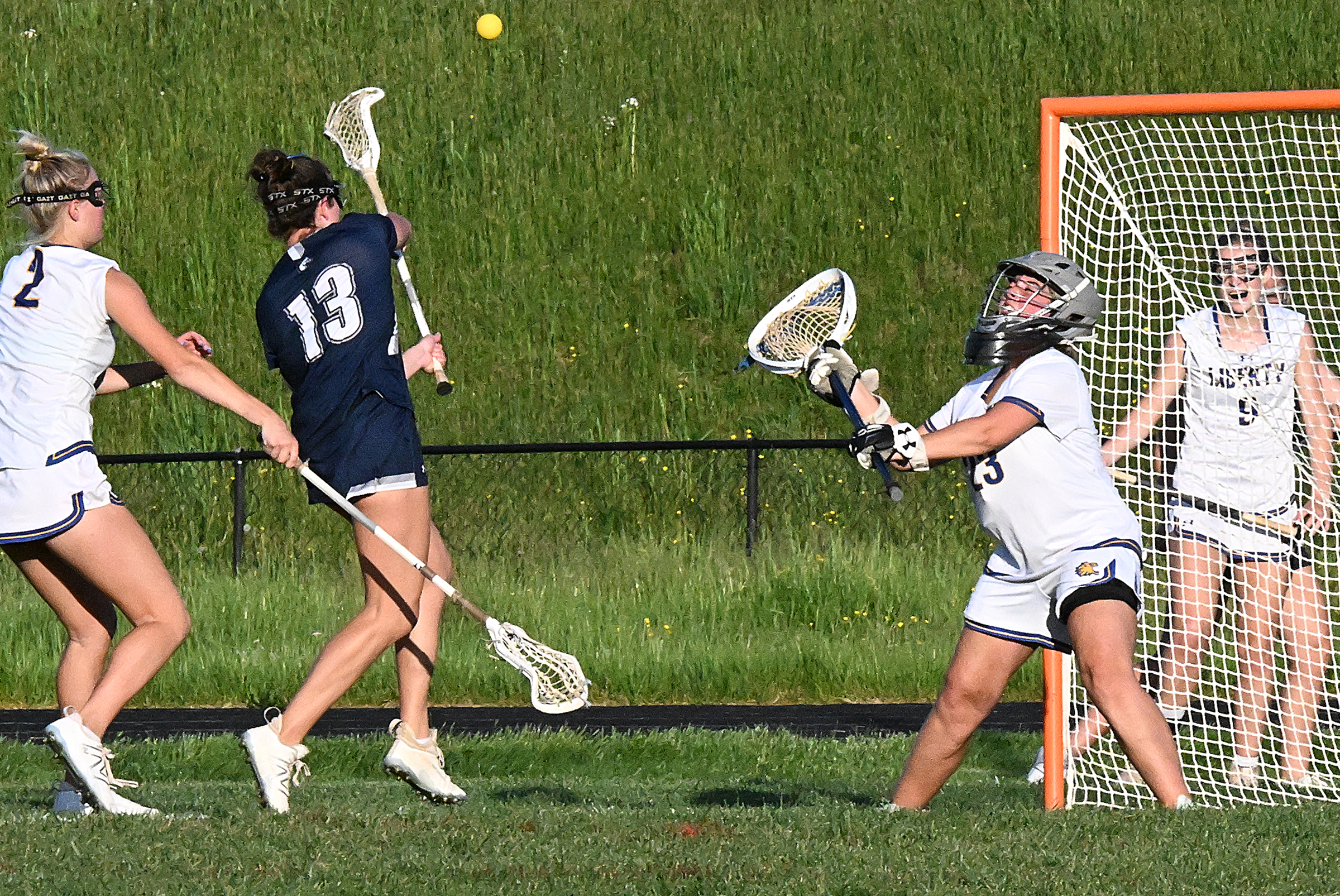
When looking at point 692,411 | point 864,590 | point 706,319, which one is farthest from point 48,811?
point 706,319

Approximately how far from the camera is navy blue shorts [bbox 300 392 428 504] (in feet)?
21.2

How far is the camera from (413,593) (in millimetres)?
6535

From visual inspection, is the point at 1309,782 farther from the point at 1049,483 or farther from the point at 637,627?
the point at 637,627

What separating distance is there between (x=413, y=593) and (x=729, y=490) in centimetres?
757

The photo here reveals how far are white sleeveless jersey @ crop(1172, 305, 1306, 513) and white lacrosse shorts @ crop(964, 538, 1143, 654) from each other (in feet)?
6.25

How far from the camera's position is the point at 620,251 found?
2030cm

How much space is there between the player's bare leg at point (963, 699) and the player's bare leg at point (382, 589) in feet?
5.53

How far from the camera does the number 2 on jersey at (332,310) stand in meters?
6.46

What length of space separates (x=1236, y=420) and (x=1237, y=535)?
44 centimetres

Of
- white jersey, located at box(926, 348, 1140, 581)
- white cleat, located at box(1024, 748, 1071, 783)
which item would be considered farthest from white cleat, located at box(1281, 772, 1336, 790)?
white jersey, located at box(926, 348, 1140, 581)

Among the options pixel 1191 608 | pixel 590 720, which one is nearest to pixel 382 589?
pixel 1191 608

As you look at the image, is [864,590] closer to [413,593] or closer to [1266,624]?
[1266,624]

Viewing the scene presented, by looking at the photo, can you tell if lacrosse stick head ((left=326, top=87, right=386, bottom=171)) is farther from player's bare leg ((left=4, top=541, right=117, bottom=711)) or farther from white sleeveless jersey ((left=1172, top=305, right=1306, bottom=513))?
white sleeveless jersey ((left=1172, top=305, right=1306, bottom=513))

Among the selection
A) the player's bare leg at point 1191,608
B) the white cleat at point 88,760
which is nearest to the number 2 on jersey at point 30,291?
the white cleat at point 88,760
